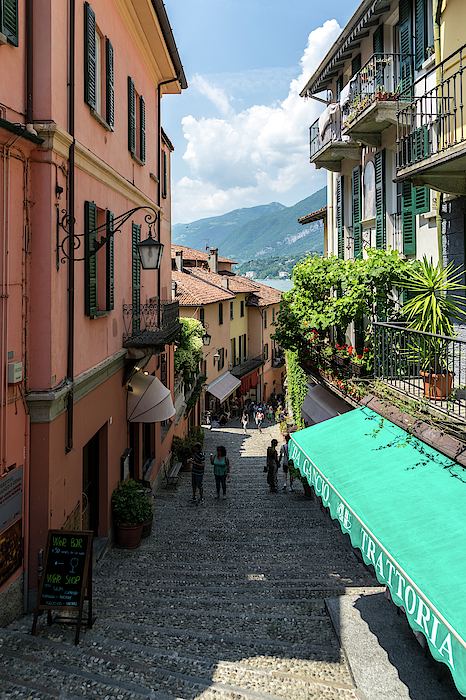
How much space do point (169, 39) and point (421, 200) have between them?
23.3 ft

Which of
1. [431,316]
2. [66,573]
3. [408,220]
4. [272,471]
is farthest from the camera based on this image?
[272,471]

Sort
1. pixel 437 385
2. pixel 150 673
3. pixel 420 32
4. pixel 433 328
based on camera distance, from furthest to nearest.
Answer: pixel 420 32 < pixel 433 328 < pixel 437 385 < pixel 150 673

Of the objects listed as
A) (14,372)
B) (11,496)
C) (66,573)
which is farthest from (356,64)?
(66,573)

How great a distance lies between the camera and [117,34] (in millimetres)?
9648

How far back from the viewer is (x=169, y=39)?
39.4ft

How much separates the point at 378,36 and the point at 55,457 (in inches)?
498

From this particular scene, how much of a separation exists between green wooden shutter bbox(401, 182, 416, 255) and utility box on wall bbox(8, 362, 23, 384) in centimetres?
870

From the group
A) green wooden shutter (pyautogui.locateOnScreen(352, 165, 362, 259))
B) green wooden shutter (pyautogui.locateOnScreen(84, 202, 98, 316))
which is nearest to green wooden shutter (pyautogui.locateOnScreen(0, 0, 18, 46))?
green wooden shutter (pyautogui.locateOnScreen(84, 202, 98, 316))

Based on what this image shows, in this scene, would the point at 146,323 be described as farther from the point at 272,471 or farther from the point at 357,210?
the point at 357,210

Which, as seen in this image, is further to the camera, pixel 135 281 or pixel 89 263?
pixel 135 281

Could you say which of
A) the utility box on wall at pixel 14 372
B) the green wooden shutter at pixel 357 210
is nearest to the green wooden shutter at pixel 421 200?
the green wooden shutter at pixel 357 210

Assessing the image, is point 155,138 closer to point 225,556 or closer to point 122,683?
point 225,556

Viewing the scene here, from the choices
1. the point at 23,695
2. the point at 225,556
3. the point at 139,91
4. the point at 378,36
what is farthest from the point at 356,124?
the point at 23,695

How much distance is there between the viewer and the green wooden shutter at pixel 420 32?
33.6 ft
